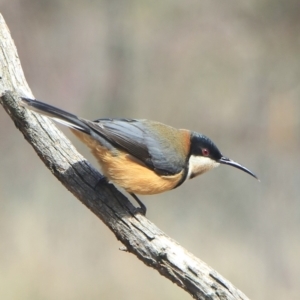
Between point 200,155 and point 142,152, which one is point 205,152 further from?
point 142,152

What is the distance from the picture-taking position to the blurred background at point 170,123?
20.5ft

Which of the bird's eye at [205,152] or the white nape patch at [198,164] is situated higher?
the bird's eye at [205,152]

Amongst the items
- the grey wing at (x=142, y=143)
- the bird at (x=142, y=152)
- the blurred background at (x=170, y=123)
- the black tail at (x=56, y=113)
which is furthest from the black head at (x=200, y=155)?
the blurred background at (x=170, y=123)

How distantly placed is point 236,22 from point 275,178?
223 cm

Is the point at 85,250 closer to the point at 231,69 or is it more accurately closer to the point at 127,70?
the point at 127,70

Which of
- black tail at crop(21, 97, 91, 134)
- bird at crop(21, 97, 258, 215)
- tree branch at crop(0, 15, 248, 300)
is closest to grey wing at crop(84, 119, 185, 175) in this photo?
bird at crop(21, 97, 258, 215)

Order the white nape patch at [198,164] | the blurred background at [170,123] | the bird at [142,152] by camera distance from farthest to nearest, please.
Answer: the blurred background at [170,123], the white nape patch at [198,164], the bird at [142,152]

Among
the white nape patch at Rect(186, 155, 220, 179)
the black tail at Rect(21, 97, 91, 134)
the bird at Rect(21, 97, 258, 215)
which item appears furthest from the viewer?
the white nape patch at Rect(186, 155, 220, 179)

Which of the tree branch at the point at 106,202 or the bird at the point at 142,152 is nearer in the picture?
the tree branch at the point at 106,202

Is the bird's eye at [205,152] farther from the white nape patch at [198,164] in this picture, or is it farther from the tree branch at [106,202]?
the tree branch at [106,202]

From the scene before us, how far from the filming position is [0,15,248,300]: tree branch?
2.98 metres

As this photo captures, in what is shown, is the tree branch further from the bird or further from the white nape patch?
the white nape patch

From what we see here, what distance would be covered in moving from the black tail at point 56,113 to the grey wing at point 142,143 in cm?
10

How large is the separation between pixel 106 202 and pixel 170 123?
3.75m
